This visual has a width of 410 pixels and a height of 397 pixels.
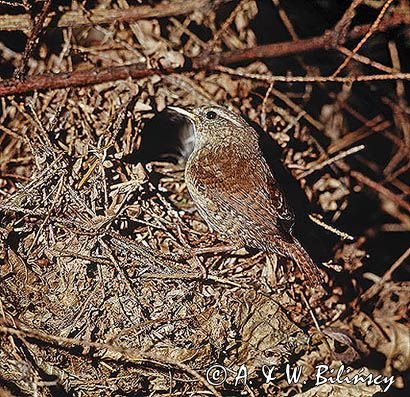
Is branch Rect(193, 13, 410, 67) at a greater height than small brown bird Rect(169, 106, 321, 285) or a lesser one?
greater

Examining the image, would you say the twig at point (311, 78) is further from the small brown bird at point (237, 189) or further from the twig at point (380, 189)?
the twig at point (380, 189)

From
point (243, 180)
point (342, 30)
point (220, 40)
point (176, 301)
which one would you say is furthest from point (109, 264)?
point (342, 30)

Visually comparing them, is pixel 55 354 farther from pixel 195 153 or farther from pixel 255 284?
pixel 195 153

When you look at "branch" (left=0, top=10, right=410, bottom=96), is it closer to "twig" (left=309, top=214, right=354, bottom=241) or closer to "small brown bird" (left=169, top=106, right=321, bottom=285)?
"small brown bird" (left=169, top=106, right=321, bottom=285)

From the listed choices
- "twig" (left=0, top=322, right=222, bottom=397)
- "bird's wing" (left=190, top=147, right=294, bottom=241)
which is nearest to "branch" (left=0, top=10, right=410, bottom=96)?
"bird's wing" (left=190, top=147, right=294, bottom=241)

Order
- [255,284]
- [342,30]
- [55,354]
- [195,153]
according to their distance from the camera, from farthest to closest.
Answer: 1. [342,30]
2. [195,153]
3. [255,284]
4. [55,354]

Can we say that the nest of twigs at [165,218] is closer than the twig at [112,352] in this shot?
No

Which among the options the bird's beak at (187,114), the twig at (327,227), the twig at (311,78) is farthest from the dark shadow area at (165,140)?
the twig at (327,227)
